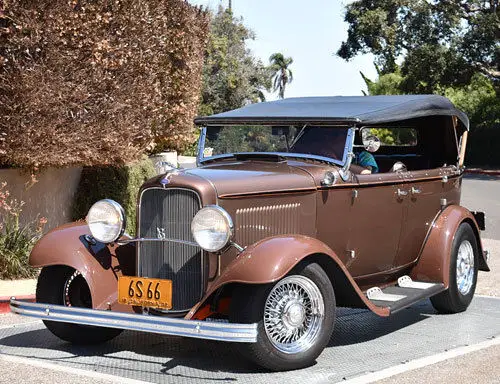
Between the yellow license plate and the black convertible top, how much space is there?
2007 millimetres

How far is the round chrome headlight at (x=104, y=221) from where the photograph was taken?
284 inches

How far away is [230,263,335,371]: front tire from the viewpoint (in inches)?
250

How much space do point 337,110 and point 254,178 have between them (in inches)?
55.3

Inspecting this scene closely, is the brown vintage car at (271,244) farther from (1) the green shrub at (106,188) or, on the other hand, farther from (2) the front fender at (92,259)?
(1) the green shrub at (106,188)

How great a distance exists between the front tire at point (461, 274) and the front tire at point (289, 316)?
233 cm

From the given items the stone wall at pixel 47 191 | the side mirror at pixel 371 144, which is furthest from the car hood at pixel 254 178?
the stone wall at pixel 47 191

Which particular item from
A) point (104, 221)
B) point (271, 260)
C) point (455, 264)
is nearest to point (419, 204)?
point (455, 264)

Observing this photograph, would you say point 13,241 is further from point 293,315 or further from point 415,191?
point 293,315

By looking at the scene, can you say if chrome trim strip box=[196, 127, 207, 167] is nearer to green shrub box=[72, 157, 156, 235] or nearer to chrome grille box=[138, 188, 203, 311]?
chrome grille box=[138, 188, 203, 311]

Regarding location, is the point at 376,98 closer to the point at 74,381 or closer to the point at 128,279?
the point at 128,279

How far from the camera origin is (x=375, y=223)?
8.01 m

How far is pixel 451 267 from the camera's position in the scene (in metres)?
8.70

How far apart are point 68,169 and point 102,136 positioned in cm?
140

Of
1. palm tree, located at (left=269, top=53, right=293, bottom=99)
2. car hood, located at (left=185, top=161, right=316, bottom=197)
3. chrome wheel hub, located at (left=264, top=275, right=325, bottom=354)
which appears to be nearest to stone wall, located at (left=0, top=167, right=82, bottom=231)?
car hood, located at (left=185, top=161, right=316, bottom=197)
